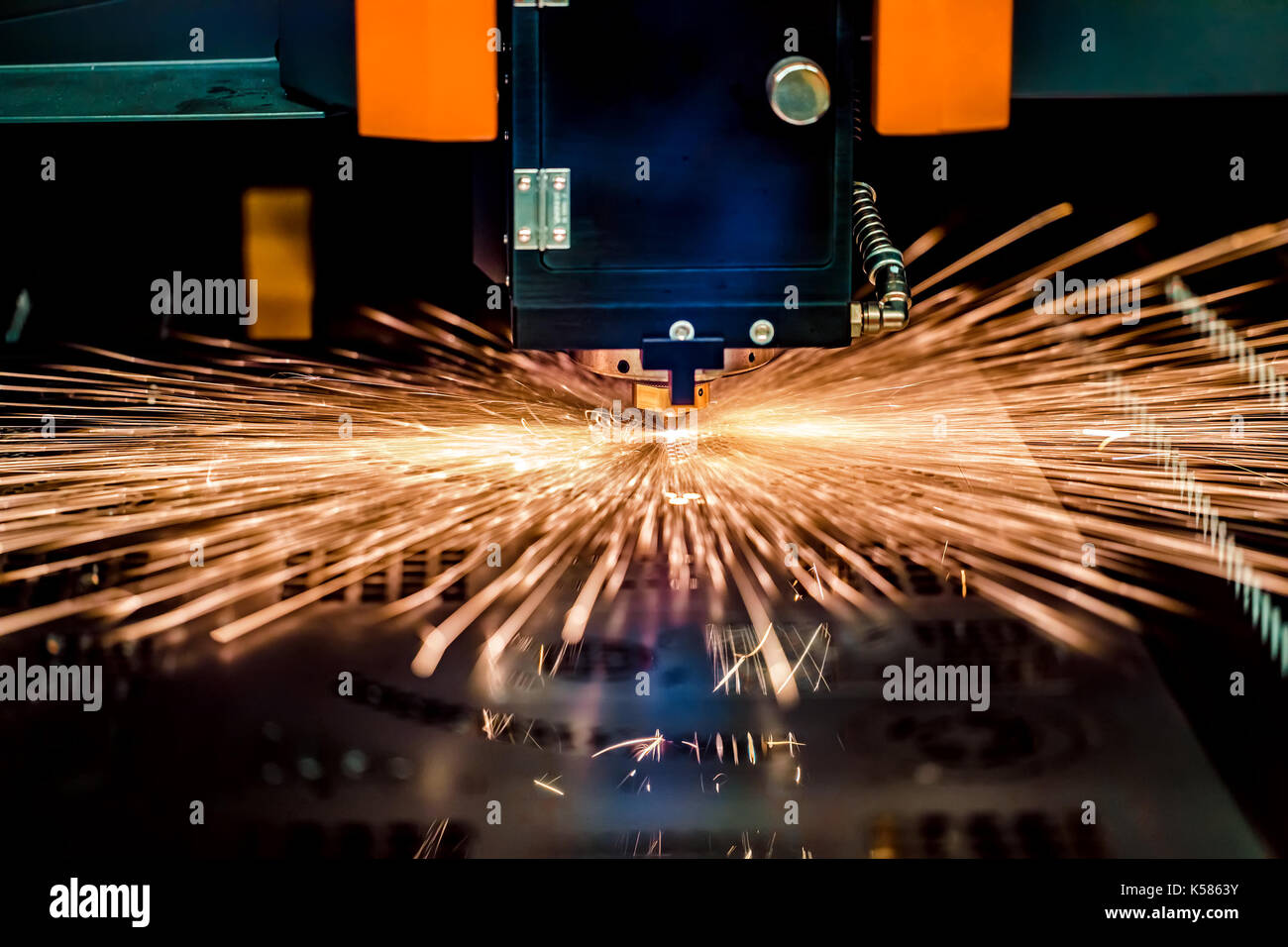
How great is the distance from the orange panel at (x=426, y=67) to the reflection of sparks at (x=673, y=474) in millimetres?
368

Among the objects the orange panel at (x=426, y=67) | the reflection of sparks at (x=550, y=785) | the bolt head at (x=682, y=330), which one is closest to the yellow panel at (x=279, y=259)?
the orange panel at (x=426, y=67)

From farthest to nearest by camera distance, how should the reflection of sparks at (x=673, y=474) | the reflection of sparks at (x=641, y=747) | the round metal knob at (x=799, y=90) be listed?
the reflection of sparks at (x=673, y=474) < the reflection of sparks at (x=641, y=747) < the round metal knob at (x=799, y=90)

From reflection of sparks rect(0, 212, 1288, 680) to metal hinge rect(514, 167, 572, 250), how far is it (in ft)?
1.09

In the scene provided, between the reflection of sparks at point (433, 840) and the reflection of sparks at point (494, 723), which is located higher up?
the reflection of sparks at point (494, 723)

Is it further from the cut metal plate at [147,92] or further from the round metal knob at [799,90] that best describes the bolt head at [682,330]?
Result: the cut metal plate at [147,92]

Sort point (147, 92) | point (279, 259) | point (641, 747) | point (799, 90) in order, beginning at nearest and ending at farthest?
point (799, 90) < point (641, 747) < point (147, 92) < point (279, 259)

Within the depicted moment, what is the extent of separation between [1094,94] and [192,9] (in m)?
0.96

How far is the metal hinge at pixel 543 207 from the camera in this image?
86 centimetres

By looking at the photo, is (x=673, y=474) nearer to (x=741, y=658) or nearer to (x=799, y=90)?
(x=741, y=658)

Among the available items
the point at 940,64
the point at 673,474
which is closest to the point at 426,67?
the point at 940,64

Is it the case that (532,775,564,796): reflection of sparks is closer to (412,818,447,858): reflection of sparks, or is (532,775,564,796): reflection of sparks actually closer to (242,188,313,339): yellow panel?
(412,818,447,858): reflection of sparks

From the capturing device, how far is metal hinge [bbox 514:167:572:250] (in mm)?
859

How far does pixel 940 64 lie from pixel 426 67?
16.8 inches

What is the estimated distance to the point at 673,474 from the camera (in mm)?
1561
